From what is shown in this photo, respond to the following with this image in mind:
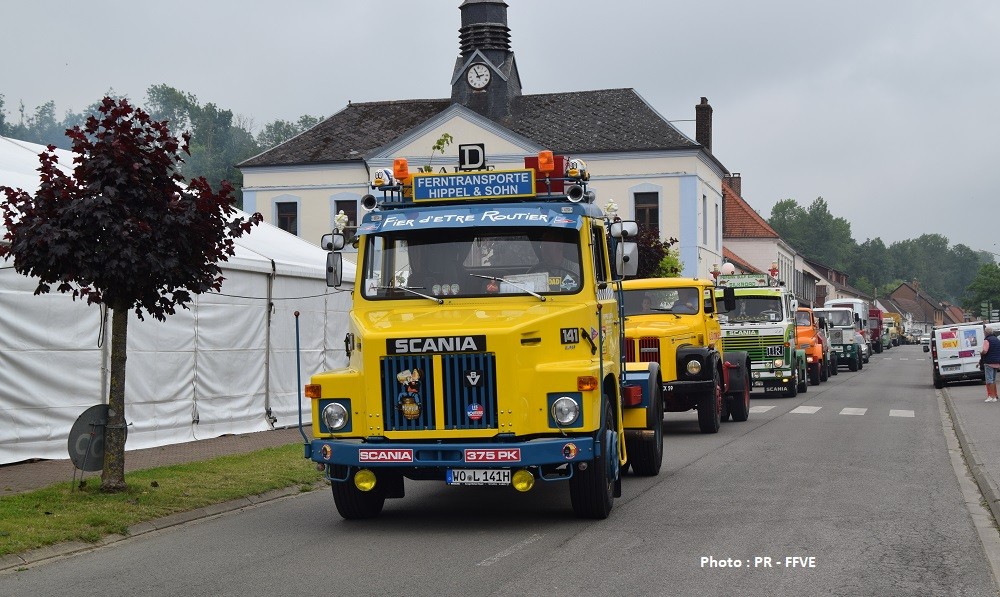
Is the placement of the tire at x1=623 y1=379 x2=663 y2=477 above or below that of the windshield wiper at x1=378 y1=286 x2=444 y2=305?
below

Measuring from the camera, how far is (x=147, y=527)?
35.6 ft

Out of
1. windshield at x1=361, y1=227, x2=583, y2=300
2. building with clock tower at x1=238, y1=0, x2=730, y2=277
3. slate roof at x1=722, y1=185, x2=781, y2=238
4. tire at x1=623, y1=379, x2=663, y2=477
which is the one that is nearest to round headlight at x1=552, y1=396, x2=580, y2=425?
windshield at x1=361, y1=227, x2=583, y2=300

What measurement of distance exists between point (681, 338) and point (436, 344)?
33.0 feet

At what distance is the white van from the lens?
36.4 metres

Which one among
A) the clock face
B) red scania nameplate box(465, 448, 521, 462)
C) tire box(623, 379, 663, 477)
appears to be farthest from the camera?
the clock face

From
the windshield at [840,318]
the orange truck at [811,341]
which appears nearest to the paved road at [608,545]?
the orange truck at [811,341]

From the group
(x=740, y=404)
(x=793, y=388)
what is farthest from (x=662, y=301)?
(x=793, y=388)

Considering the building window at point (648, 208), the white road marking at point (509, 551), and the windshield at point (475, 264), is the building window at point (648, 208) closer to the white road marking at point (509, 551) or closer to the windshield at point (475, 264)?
the windshield at point (475, 264)

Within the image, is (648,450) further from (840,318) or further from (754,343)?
(840,318)

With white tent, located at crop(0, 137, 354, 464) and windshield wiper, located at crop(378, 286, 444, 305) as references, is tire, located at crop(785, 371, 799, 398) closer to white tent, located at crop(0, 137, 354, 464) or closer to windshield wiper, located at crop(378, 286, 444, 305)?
white tent, located at crop(0, 137, 354, 464)

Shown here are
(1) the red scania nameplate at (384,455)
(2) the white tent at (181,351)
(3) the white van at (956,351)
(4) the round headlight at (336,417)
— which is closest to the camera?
(1) the red scania nameplate at (384,455)

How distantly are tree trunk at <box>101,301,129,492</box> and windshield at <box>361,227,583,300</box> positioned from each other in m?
2.65

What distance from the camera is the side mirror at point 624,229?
11594 millimetres

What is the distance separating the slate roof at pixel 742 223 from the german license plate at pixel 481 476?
80095 millimetres
